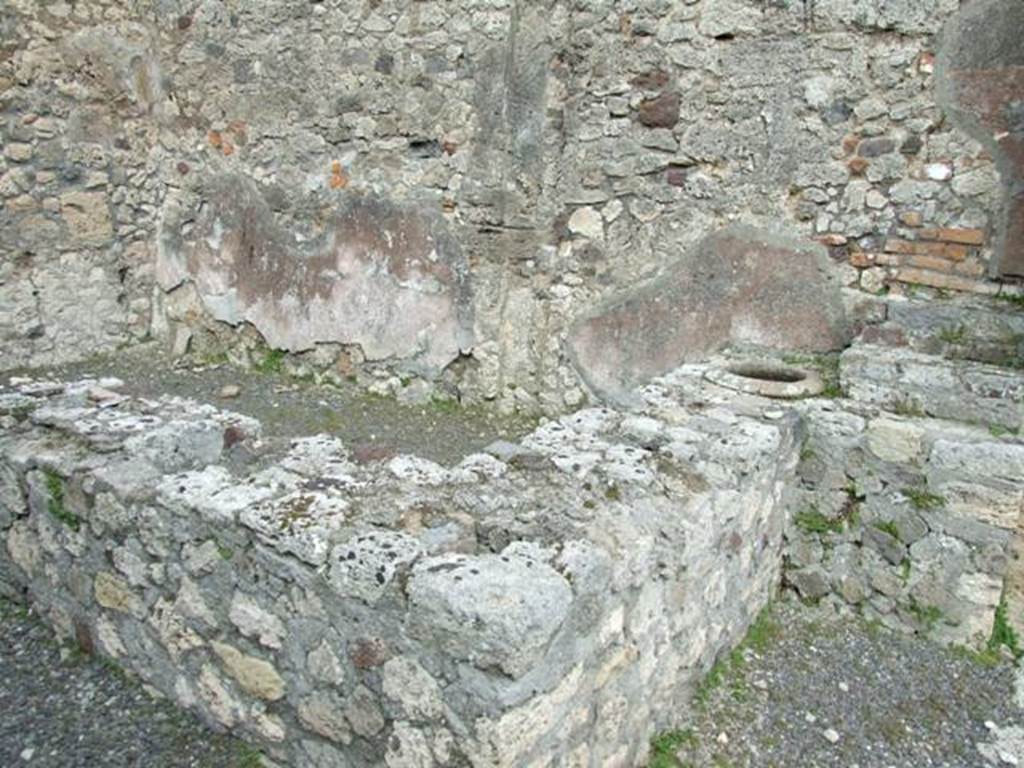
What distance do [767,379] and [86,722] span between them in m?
2.64

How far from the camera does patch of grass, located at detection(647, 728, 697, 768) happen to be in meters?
2.10

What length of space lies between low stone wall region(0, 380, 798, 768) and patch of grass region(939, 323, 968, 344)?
932 millimetres

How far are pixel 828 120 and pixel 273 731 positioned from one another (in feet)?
10.1

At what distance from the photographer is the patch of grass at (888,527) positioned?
2.69 meters

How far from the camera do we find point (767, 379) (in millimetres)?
3363

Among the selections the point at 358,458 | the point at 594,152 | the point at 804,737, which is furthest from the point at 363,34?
the point at 804,737

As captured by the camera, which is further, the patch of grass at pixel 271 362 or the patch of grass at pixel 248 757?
the patch of grass at pixel 271 362

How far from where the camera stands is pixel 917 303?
10.8ft

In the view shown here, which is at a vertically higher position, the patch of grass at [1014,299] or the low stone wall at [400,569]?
the patch of grass at [1014,299]

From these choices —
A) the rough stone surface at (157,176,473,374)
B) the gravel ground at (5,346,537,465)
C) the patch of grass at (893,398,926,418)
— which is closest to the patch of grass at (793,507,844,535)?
the patch of grass at (893,398,926,418)

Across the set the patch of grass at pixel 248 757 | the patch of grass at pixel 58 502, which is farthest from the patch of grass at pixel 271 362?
the patch of grass at pixel 248 757

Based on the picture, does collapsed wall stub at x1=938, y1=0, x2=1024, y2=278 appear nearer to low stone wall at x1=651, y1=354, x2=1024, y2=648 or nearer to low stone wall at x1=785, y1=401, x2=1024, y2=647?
low stone wall at x1=651, y1=354, x2=1024, y2=648

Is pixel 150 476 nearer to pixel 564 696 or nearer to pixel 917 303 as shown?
pixel 564 696

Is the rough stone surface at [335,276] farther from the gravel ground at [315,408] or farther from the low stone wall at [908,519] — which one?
the low stone wall at [908,519]
